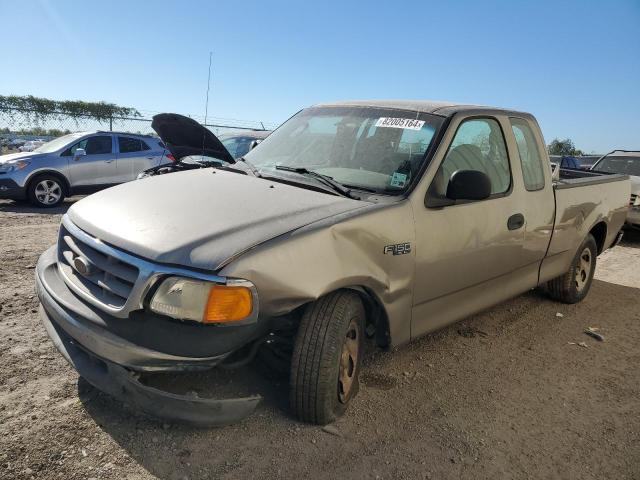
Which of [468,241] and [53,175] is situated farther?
[53,175]

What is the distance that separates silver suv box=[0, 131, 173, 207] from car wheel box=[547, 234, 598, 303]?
913 centimetres

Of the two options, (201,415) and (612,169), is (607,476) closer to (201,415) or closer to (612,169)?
(201,415)

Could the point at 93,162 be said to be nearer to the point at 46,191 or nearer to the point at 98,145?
the point at 98,145

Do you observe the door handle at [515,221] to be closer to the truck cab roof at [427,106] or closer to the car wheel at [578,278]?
the truck cab roof at [427,106]

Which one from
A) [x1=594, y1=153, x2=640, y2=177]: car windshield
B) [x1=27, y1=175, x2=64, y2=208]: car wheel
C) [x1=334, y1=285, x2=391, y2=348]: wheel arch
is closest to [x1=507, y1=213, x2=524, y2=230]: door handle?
[x1=334, y1=285, x2=391, y2=348]: wheel arch

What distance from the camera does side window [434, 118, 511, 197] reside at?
10.8 feet

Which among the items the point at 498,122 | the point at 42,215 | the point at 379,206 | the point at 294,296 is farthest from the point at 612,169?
the point at 42,215

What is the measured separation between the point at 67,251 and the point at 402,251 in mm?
1912

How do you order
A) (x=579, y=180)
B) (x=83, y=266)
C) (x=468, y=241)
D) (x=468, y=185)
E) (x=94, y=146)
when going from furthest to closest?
(x=94, y=146) → (x=579, y=180) → (x=468, y=241) → (x=468, y=185) → (x=83, y=266)

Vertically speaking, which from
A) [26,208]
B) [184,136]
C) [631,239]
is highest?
[184,136]

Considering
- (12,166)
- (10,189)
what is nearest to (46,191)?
(10,189)

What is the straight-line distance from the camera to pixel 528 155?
4.15m

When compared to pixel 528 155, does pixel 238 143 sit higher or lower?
lower

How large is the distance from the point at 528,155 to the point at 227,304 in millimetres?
3004
